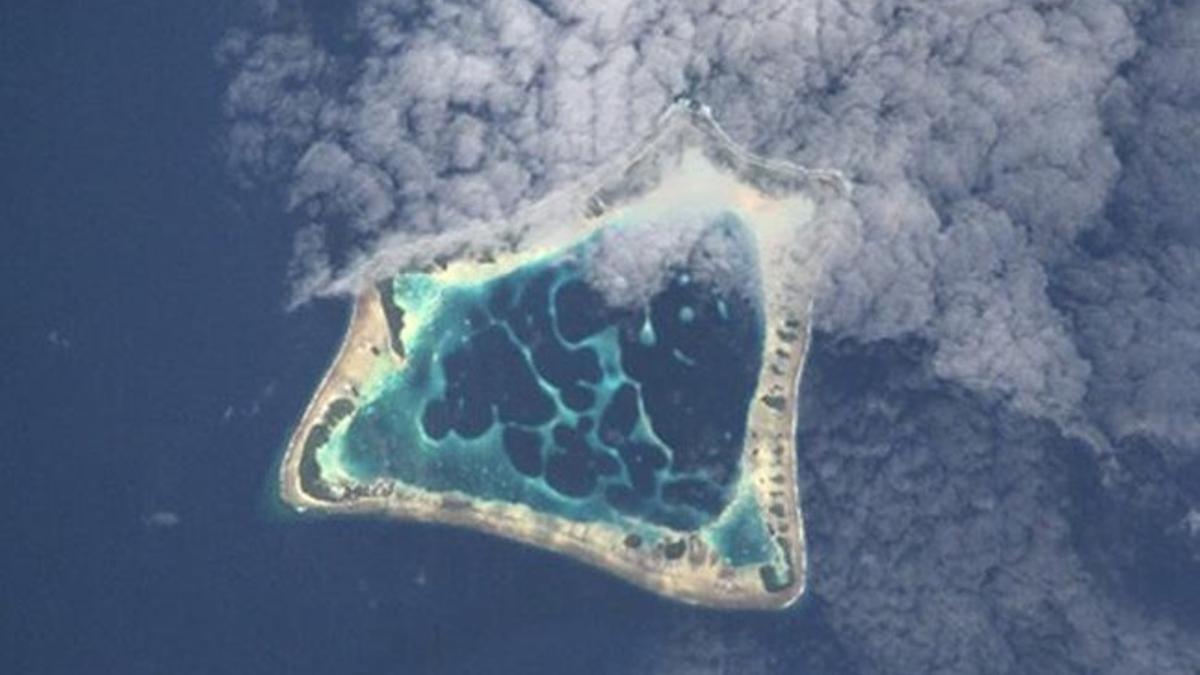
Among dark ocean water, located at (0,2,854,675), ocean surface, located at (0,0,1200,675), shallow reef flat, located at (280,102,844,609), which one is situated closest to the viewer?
shallow reef flat, located at (280,102,844,609)

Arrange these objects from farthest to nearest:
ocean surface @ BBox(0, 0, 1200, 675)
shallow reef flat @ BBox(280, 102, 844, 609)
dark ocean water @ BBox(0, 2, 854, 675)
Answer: dark ocean water @ BBox(0, 2, 854, 675)
ocean surface @ BBox(0, 0, 1200, 675)
shallow reef flat @ BBox(280, 102, 844, 609)

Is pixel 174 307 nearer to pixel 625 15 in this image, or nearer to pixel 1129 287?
pixel 625 15

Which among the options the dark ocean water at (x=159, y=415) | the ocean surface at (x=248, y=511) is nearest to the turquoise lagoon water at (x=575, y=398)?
the ocean surface at (x=248, y=511)

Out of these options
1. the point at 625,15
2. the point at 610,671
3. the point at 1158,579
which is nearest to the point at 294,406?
the point at 610,671

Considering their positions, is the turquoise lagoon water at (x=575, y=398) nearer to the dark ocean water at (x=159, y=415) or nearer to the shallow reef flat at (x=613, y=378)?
the shallow reef flat at (x=613, y=378)

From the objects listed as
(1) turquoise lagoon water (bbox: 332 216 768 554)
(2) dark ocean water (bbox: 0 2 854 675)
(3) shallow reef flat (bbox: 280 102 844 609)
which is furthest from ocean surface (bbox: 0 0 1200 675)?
(1) turquoise lagoon water (bbox: 332 216 768 554)

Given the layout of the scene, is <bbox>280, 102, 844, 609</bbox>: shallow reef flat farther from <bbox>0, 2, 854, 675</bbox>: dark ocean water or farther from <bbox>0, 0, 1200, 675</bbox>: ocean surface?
<bbox>0, 2, 854, 675</bbox>: dark ocean water

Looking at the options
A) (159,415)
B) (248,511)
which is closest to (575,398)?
(248,511)
